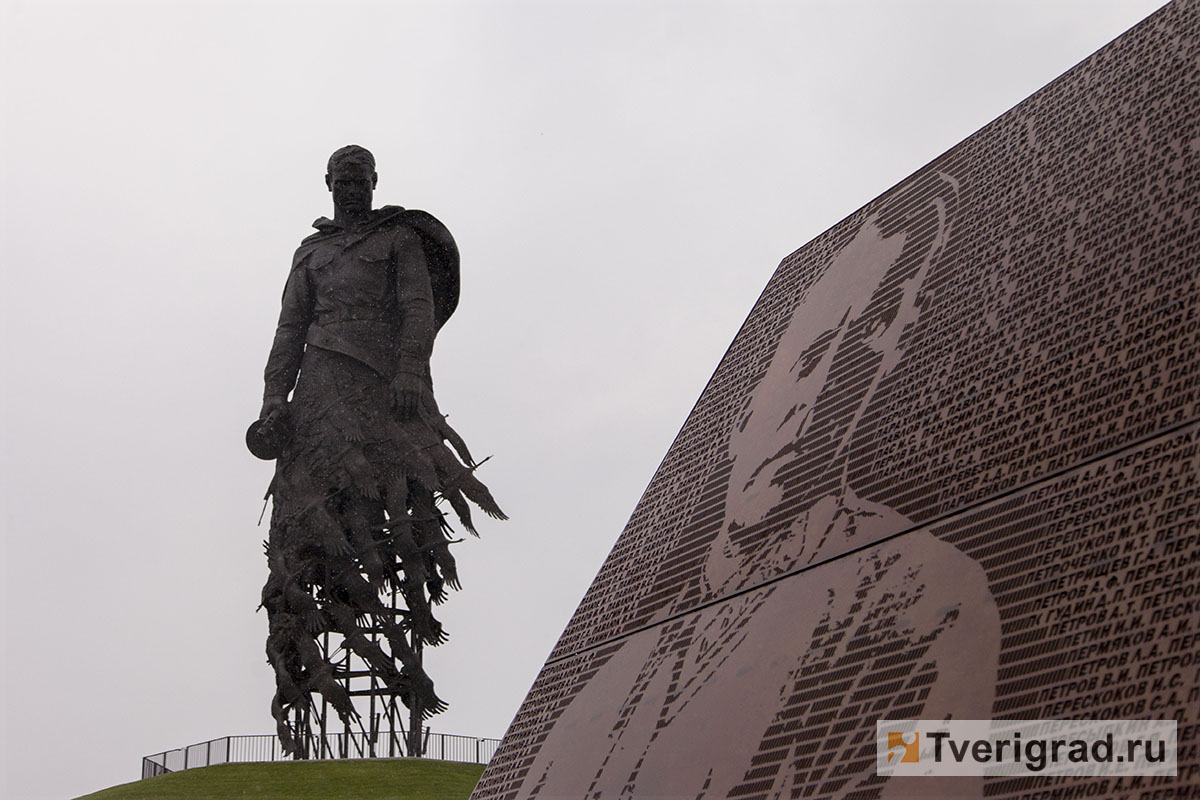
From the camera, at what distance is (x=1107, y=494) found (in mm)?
4934

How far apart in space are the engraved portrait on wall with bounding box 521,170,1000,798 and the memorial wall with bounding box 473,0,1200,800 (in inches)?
0.6

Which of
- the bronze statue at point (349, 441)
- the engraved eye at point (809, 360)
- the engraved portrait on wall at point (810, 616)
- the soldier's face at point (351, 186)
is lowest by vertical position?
the engraved portrait on wall at point (810, 616)

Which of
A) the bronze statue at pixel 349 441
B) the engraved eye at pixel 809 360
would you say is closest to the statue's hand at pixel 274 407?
the bronze statue at pixel 349 441

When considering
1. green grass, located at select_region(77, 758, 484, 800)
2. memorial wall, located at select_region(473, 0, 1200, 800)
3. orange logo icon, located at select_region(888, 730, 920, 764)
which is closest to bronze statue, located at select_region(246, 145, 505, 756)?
green grass, located at select_region(77, 758, 484, 800)

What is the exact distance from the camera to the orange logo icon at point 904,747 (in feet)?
16.4

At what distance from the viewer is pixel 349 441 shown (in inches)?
816

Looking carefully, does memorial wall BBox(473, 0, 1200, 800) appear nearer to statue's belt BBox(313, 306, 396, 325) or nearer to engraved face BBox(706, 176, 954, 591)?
engraved face BBox(706, 176, 954, 591)

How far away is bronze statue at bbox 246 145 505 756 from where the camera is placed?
2045 centimetres

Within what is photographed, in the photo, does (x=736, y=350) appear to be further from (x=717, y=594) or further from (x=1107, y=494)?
(x=1107, y=494)

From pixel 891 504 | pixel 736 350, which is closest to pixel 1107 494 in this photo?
pixel 891 504

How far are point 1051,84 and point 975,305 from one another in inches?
56.3

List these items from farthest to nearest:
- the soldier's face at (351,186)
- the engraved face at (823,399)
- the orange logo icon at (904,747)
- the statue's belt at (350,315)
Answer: the soldier's face at (351,186) → the statue's belt at (350,315) → the engraved face at (823,399) → the orange logo icon at (904,747)

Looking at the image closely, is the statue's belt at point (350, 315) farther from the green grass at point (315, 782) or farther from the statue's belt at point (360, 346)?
the green grass at point (315, 782)

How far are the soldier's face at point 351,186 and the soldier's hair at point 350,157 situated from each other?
4 centimetres
